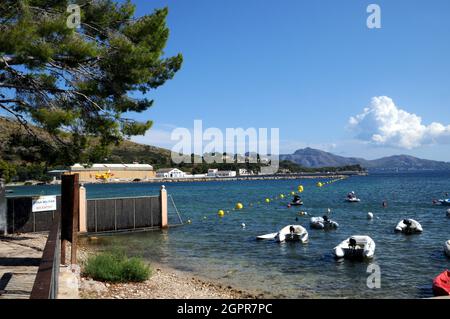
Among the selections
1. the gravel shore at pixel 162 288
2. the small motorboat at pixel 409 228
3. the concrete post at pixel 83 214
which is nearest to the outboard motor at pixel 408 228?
the small motorboat at pixel 409 228

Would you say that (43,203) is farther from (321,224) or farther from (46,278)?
(321,224)

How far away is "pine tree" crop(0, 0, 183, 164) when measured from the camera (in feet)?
43.1

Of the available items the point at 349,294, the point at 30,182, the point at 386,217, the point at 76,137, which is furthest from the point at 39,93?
the point at 30,182

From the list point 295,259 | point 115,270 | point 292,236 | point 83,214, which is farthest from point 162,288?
point 292,236

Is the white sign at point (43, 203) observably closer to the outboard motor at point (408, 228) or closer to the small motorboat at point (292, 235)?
the small motorboat at point (292, 235)

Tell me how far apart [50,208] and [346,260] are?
1400cm

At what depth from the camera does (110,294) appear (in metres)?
10.3

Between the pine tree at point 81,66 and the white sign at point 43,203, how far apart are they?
17.2 feet

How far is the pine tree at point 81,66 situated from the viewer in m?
13.1

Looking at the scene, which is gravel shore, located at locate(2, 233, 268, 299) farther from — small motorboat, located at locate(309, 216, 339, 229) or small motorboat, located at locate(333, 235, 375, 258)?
small motorboat, located at locate(309, 216, 339, 229)

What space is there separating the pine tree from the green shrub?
4.68 metres

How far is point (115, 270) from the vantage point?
12.0 metres

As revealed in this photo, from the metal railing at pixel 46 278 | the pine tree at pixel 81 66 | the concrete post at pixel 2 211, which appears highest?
the pine tree at pixel 81 66
